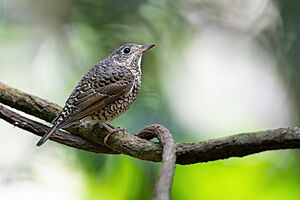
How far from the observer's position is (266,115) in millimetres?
3531

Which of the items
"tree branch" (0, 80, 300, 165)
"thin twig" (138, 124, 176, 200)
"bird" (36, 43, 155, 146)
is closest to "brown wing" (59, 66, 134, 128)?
"bird" (36, 43, 155, 146)

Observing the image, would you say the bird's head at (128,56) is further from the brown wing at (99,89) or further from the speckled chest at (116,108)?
the speckled chest at (116,108)

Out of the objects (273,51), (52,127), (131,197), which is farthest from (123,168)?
(52,127)

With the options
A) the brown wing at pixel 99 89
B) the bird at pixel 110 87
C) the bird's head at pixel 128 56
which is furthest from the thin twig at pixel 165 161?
the bird's head at pixel 128 56

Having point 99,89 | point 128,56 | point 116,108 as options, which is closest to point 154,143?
point 116,108

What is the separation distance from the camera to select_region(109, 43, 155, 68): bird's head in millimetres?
2816

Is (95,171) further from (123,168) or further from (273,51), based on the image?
(273,51)

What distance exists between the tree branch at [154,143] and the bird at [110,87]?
0.42 m

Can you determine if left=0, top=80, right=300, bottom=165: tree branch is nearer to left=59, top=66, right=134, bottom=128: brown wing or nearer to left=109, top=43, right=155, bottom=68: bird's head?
left=59, top=66, right=134, bottom=128: brown wing

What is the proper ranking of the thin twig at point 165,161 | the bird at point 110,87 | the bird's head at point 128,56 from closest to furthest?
1. the thin twig at point 165,161
2. the bird at point 110,87
3. the bird's head at point 128,56

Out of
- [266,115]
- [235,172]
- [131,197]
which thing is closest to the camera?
[131,197]

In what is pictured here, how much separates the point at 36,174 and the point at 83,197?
0.28 meters

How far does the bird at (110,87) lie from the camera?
2.46 meters

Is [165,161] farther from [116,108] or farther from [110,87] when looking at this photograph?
[110,87]
